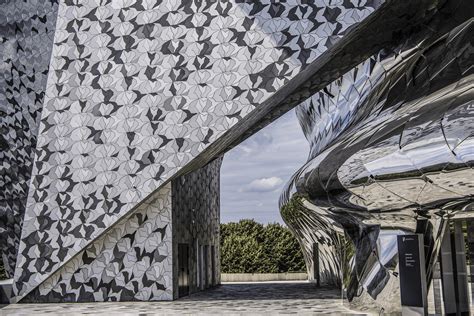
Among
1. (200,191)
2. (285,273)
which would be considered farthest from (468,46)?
(285,273)

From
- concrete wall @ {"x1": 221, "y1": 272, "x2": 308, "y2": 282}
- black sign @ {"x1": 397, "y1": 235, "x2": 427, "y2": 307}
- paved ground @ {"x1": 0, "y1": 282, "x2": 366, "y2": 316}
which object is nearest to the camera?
black sign @ {"x1": 397, "y1": 235, "x2": 427, "y2": 307}

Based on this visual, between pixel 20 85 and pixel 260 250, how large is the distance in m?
16.2

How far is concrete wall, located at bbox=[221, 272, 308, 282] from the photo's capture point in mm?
32625

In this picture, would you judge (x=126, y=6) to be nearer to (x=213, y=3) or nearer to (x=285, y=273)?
(x=213, y=3)

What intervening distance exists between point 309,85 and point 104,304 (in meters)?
8.99

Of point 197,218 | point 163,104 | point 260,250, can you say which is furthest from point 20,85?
point 260,250

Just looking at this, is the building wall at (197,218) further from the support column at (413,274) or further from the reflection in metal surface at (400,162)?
the support column at (413,274)

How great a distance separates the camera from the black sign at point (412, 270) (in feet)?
35.6

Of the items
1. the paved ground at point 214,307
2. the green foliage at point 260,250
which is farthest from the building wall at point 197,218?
the green foliage at point 260,250

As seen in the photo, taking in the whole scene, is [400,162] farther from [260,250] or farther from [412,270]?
[260,250]

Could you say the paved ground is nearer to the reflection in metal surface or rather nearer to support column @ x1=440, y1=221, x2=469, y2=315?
the reflection in metal surface

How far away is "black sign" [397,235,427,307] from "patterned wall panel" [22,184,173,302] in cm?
929

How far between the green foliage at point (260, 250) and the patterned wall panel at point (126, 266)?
50.8ft

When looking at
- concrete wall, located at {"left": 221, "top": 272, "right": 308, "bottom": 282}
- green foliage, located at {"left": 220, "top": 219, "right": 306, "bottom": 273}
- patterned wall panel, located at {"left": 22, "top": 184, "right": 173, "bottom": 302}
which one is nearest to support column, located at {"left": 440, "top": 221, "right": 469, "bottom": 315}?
patterned wall panel, located at {"left": 22, "top": 184, "right": 173, "bottom": 302}
